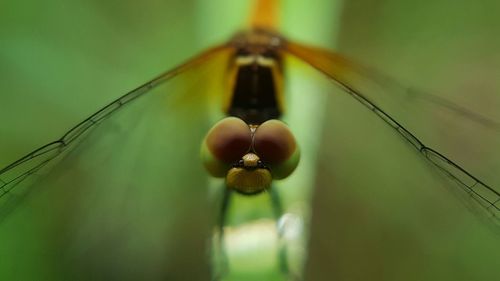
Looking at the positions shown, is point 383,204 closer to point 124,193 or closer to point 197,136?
point 197,136

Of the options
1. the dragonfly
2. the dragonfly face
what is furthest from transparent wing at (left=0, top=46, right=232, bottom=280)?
the dragonfly face

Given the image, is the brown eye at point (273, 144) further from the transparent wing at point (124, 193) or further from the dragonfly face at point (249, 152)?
the transparent wing at point (124, 193)

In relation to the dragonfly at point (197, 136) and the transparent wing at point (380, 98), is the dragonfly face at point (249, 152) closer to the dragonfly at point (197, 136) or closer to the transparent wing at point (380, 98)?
the dragonfly at point (197, 136)

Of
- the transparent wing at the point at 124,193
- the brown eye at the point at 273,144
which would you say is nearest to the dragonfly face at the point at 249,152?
the brown eye at the point at 273,144

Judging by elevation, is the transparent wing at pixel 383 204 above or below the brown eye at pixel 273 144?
below

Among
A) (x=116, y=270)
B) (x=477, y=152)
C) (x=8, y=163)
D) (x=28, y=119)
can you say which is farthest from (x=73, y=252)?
(x=477, y=152)

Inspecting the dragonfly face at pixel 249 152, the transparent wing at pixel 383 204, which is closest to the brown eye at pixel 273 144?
the dragonfly face at pixel 249 152

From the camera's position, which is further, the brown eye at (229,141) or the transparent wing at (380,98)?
the transparent wing at (380,98)
